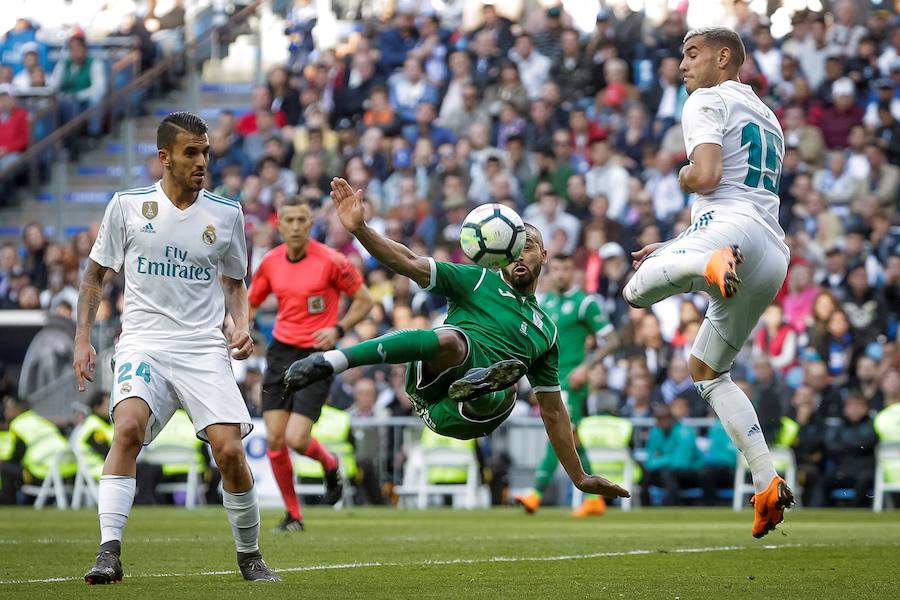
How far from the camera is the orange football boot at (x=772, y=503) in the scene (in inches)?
334

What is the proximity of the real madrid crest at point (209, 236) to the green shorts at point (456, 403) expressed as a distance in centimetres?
127

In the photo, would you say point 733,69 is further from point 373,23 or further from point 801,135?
point 373,23

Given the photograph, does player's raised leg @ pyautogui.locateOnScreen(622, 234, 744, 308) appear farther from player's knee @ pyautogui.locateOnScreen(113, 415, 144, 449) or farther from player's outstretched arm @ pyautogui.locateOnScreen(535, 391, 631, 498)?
player's knee @ pyautogui.locateOnScreen(113, 415, 144, 449)

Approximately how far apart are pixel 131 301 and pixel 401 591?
2122mm

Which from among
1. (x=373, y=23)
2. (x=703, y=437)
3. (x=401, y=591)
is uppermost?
(x=373, y=23)

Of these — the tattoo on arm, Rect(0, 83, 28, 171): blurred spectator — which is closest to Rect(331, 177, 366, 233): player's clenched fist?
the tattoo on arm

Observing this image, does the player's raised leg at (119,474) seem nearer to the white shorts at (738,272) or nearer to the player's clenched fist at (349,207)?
the player's clenched fist at (349,207)

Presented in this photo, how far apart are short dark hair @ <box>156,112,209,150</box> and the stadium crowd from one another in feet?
31.7

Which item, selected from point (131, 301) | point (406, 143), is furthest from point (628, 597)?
point (406, 143)

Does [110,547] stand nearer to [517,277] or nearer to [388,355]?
[388,355]

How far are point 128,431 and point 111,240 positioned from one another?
104 cm

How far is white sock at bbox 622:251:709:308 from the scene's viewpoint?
26.7 ft

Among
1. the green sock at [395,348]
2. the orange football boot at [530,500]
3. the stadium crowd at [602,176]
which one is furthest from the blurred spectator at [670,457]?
the green sock at [395,348]

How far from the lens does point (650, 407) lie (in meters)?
18.7
